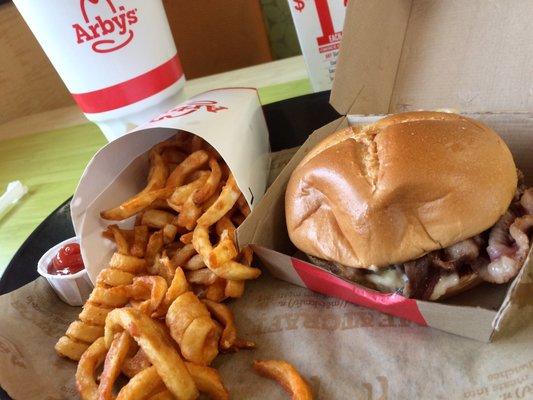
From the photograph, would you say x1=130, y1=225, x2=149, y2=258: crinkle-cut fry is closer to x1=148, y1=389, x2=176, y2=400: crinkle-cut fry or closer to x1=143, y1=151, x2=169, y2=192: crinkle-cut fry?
x1=143, y1=151, x2=169, y2=192: crinkle-cut fry

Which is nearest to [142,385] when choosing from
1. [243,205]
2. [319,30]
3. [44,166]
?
[243,205]

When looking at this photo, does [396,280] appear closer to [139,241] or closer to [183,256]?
[183,256]

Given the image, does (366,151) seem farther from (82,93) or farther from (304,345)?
(82,93)

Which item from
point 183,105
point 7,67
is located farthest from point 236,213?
point 7,67

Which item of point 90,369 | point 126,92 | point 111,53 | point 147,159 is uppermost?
point 111,53

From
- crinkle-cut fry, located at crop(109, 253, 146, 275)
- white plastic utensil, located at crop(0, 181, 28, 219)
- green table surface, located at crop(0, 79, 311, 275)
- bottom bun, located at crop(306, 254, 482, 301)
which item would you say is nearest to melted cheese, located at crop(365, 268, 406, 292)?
bottom bun, located at crop(306, 254, 482, 301)

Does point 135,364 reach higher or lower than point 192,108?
lower
